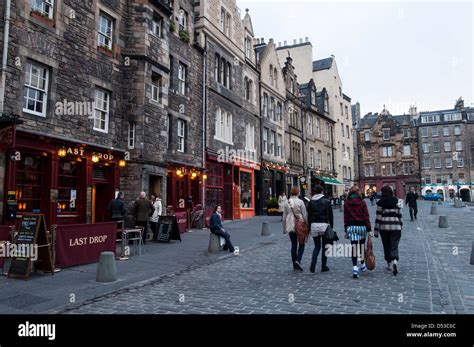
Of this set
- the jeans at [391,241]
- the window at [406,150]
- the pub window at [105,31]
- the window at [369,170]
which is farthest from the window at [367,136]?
the jeans at [391,241]

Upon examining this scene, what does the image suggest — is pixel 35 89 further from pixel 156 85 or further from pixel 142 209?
pixel 156 85

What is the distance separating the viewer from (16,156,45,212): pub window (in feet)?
36.1

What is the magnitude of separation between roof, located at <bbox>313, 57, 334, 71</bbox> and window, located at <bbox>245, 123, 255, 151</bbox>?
23.2 meters

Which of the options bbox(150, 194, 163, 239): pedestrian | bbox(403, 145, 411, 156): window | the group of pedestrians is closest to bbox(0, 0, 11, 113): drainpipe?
bbox(150, 194, 163, 239): pedestrian

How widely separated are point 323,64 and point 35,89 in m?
40.8

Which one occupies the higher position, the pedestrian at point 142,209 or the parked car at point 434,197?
the parked car at point 434,197

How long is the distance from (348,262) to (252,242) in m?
4.99

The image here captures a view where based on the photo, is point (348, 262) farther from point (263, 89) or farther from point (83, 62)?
point (263, 89)

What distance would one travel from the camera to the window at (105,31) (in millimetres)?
14234

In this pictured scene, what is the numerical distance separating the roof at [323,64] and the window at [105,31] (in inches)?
1402

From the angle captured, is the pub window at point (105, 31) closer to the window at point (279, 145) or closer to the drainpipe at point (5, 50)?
the drainpipe at point (5, 50)

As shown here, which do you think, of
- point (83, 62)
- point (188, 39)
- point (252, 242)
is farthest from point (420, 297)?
point (188, 39)
